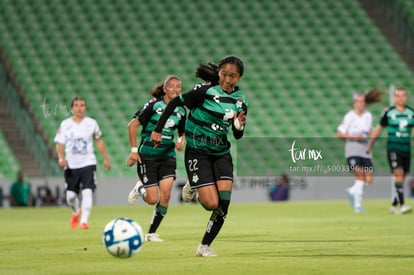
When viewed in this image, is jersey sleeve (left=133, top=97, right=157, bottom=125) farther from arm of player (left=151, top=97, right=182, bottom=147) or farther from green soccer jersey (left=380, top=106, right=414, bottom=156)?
green soccer jersey (left=380, top=106, right=414, bottom=156)

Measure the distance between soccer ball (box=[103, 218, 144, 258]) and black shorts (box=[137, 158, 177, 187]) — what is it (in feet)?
14.3

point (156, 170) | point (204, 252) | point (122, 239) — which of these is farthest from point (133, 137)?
point (122, 239)

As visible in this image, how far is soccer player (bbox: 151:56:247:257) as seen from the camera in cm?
1070

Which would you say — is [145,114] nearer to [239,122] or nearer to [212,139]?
[212,139]

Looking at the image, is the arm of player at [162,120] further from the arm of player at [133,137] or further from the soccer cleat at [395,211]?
the soccer cleat at [395,211]

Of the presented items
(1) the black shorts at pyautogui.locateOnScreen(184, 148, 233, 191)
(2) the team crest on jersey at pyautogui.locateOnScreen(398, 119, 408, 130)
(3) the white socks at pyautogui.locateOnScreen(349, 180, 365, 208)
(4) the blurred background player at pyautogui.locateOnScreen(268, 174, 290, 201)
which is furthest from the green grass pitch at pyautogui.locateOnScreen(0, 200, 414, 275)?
(4) the blurred background player at pyautogui.locateOnScreen(268, 174, 290, 201)

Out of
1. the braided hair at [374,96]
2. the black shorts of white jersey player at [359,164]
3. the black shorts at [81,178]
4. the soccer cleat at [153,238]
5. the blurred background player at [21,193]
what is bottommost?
the blurred background player at [21,193]

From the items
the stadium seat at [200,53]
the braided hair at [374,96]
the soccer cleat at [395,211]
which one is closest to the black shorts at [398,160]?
the soccer cleat at [395,211]

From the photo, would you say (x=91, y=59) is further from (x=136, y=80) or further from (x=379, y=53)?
(x=379, y=53)

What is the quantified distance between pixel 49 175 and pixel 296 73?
9.78 meters

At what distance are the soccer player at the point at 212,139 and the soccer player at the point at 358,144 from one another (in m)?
11.3

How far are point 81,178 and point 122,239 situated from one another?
7.88 m

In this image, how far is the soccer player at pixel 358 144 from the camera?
21.9 m

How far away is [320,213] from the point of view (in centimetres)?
2153
